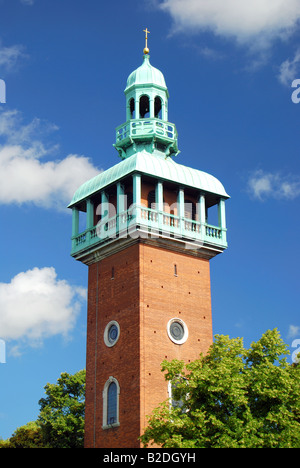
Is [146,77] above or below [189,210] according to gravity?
above

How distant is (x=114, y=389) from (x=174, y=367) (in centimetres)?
716

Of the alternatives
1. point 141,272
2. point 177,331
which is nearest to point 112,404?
point 177,331

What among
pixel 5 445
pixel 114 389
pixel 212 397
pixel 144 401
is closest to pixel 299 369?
pixel 212 397

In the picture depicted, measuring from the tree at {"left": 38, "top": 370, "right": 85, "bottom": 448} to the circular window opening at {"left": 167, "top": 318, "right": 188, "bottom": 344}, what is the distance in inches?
718

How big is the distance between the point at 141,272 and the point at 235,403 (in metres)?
10.4

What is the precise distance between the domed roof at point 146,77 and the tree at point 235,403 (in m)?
20.7

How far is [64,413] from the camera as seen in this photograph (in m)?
57.8

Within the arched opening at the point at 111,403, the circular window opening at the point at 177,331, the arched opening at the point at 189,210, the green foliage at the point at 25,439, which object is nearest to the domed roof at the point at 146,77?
the arched opening at the point at 189,210

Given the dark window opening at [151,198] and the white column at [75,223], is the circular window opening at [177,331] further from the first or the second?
the white column at [75,223]

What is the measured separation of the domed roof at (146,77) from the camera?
49344 millimetres

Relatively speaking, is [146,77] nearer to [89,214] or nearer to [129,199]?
[129,199]
